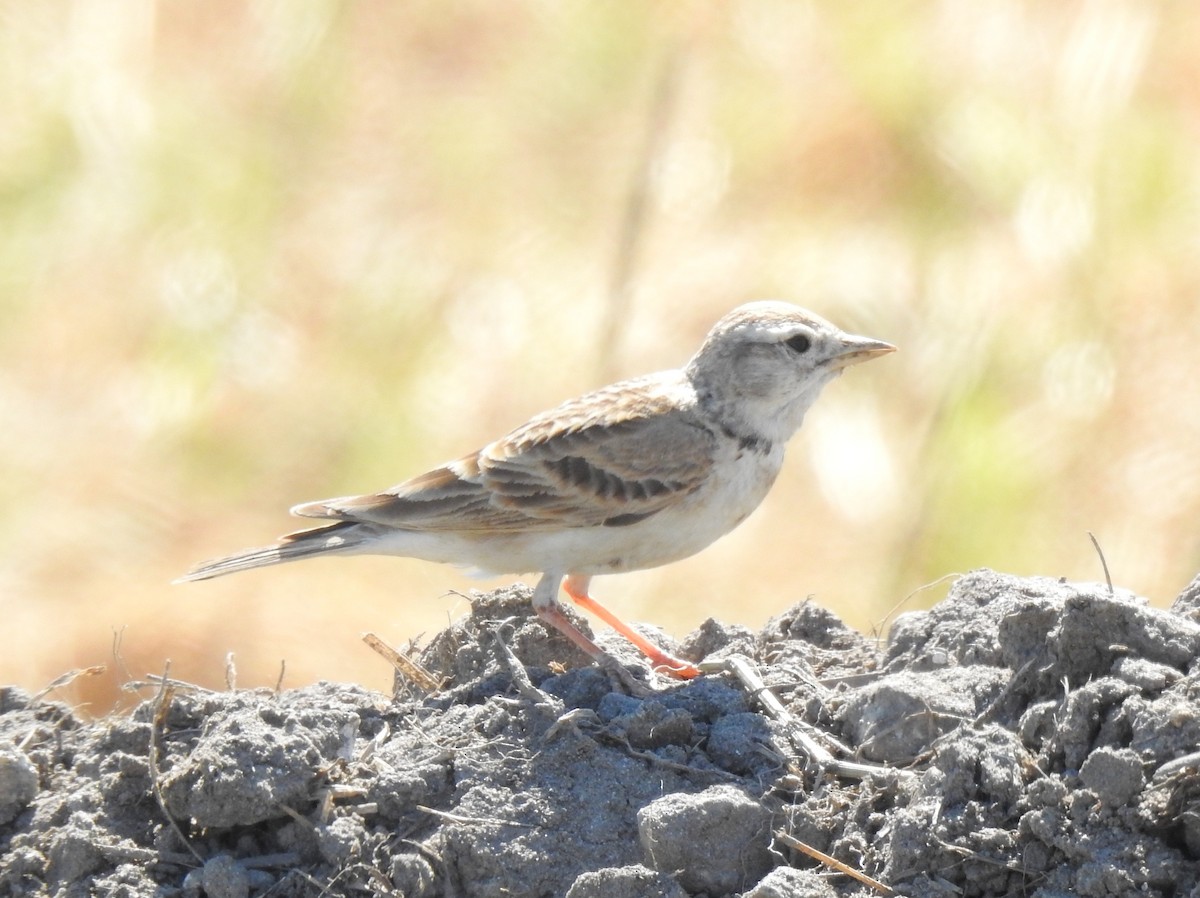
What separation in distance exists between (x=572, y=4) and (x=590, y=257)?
2070mm

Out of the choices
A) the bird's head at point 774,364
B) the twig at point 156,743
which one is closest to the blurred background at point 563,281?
the bird's head at point 774,364

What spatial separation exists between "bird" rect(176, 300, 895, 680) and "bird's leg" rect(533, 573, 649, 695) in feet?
0.17

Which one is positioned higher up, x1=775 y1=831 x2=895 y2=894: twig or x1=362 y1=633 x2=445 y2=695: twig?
x1=362 y1=633 x2=445 y2=695: twig

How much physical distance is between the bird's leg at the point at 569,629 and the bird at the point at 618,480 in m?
0.05

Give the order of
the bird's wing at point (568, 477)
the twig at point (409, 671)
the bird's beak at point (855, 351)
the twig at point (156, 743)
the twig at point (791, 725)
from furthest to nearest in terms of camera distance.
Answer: the bird's beak at point (855, 351)
the bird's wing at point (568, 477)
the twig at point (409, 671)
the twig at point (156, 743)
the twig at point (791, 725)

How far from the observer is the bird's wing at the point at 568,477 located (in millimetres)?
6965

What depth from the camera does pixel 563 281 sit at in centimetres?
1088

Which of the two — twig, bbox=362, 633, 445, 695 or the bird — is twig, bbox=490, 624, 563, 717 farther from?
the bird

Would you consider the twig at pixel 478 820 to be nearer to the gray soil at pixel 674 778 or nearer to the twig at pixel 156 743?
the gray soil at pixel 674 778

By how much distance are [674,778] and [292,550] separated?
231 centimetres

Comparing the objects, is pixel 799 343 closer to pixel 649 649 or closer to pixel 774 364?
pixel 774 364

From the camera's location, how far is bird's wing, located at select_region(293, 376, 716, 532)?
22.9ft

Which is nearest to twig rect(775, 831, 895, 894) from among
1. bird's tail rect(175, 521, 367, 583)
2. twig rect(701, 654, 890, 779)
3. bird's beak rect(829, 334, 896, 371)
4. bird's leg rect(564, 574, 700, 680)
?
twig rect(701, 654, 890, 779)

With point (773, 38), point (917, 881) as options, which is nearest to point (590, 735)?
point (917, 881)
